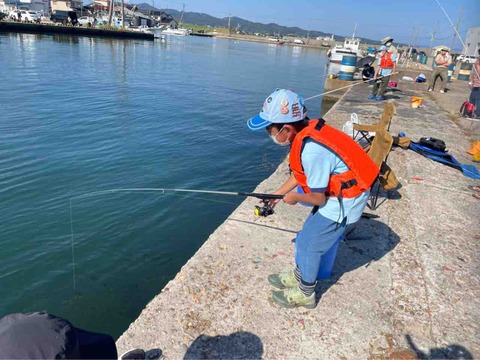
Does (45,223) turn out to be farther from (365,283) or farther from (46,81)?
(46,81)

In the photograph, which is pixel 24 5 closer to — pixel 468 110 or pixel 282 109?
pixel 468 110

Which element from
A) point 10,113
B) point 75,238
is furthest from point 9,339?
point 10,113

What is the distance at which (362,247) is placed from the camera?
4.00 m

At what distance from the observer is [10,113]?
458 inches

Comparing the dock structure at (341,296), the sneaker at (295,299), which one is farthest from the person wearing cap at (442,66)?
the sneaker at (295,299)

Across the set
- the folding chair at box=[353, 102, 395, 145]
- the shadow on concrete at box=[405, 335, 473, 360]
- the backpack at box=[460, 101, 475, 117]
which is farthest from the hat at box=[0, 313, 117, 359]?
the backpack at box=[460, 101, 475, 117]

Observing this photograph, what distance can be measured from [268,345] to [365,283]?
1294 millimetres

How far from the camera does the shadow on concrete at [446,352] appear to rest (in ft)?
8.74

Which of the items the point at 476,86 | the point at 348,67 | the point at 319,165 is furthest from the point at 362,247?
the point at 348,67

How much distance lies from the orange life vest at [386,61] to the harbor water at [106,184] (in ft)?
16.7

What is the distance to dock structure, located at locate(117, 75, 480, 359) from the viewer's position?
269 cm

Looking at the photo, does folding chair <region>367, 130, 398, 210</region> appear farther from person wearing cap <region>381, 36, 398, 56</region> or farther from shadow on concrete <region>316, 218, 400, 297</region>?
person wearing cap <region>381, 36, 398, 56</region>

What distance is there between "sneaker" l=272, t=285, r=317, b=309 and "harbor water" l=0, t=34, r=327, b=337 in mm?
2026

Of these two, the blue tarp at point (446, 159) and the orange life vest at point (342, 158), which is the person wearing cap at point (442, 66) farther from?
the orange life vest at point (342, 158)
